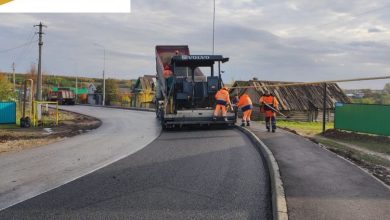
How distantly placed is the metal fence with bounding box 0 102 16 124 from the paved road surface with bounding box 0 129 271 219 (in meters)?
15.7

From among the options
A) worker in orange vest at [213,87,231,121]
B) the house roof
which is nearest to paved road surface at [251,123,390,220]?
worker in orange vest at [213,87,231,121]

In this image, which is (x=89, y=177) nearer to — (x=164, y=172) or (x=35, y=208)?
(x=164, y=172)

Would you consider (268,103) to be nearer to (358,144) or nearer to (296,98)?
(358,144)

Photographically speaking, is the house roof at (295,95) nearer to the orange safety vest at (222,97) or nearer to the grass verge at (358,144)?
the grass verge at (358,144)

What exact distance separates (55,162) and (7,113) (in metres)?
15.4

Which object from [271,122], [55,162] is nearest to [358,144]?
[271,122]

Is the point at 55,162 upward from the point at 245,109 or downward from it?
downward

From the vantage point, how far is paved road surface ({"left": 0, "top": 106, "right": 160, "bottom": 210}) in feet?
25.6

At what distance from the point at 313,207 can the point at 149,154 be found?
587 cm

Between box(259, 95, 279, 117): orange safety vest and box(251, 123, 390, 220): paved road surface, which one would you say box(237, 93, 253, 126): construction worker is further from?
box(251, 123, 390, 220): paved road surface

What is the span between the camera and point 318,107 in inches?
1465

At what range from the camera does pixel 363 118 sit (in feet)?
60.2

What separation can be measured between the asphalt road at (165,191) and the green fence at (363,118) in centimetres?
837

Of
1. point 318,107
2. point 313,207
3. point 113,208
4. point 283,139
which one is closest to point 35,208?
point 113,208
